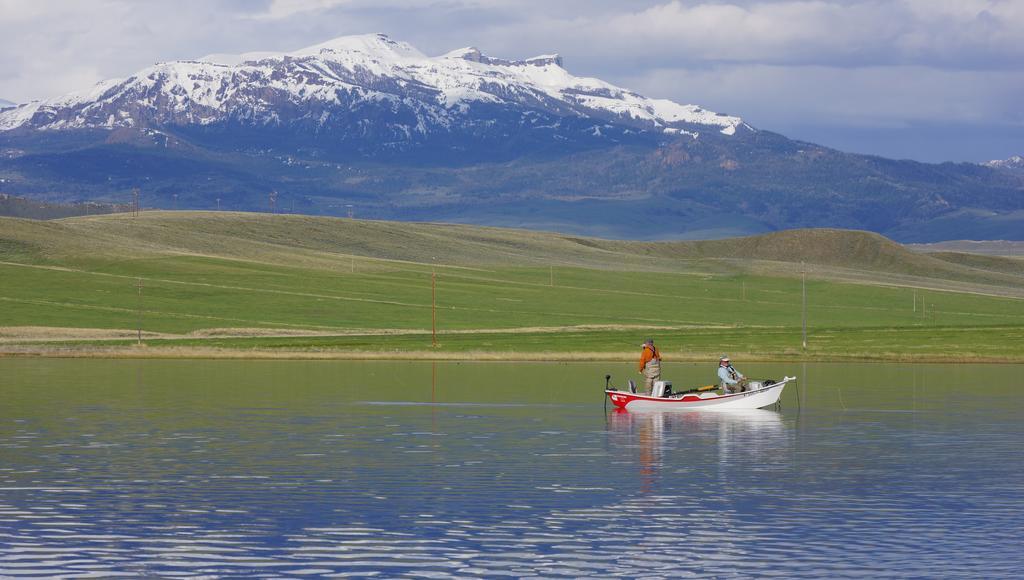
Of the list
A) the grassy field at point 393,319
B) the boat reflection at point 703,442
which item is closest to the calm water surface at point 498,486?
the boat reflection at point 703,442

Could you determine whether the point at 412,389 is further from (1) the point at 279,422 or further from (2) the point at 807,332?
(2) the point at 807,332

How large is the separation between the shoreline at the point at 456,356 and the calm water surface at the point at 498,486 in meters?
35.4

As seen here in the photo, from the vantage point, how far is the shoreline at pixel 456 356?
10988 centimetres

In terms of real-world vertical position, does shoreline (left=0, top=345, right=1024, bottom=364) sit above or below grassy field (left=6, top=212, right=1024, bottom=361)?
below

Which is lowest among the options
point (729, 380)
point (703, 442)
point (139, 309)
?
point (703, 442)

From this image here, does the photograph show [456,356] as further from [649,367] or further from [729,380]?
[729,380]

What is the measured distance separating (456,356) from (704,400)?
4577cm

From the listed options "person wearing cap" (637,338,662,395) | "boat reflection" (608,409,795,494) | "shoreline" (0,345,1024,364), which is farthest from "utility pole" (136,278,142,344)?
"boat reflection" (608,409,795,494)

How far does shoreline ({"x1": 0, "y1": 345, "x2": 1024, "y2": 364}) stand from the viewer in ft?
360

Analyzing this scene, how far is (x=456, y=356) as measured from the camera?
365 feet

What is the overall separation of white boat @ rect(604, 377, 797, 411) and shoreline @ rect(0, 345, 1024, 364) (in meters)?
41.1

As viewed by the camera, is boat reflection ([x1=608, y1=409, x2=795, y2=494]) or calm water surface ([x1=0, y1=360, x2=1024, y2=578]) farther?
boat reflection ([x1=608, y1=409, x2=795, y2=494])

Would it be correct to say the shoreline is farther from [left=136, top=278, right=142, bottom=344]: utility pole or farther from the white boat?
the white boat

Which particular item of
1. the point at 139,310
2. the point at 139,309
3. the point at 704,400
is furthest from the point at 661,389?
the point at 139,309
